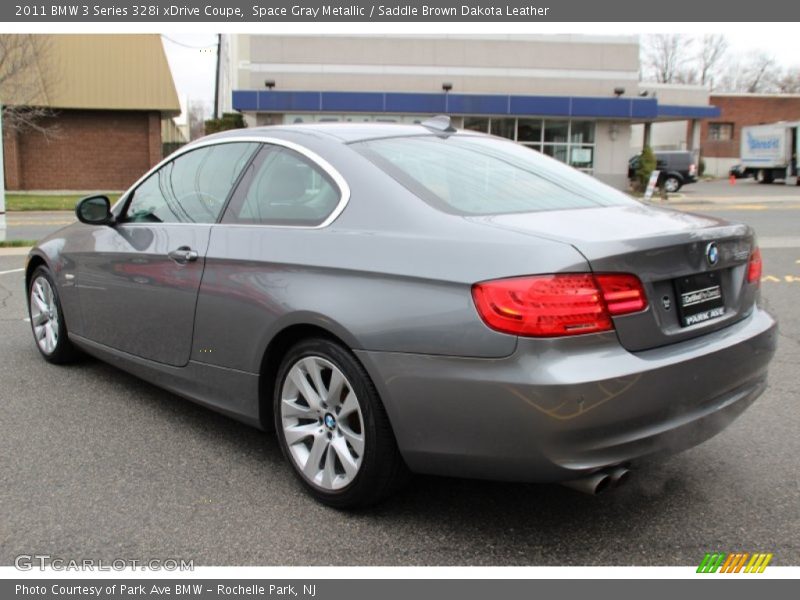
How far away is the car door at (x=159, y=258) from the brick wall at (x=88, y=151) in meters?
28.5

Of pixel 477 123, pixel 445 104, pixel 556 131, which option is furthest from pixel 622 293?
pixel 556 131

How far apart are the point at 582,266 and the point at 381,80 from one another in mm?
29324

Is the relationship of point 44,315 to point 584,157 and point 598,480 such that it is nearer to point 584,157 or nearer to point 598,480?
point 598,480

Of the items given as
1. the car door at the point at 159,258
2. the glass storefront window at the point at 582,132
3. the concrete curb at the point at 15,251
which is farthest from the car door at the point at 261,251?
the glass storefront window at the point at 582,132

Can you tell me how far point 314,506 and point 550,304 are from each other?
4.64 ft

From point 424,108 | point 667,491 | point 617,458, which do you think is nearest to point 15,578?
point 617,458

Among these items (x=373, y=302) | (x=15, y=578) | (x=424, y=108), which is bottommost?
(x=15, y=578)

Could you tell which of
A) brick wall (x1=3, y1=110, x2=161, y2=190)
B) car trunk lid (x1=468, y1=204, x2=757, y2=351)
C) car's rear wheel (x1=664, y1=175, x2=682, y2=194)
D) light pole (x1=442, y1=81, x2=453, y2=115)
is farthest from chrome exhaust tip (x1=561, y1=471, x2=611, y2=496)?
car's rear wheel (x1=664, y1=175, x2=682, y2=194)

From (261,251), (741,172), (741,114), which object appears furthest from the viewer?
(741,114)

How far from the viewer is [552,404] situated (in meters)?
2.55

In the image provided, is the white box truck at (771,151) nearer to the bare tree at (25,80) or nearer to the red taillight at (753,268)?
the bare tree at (25,80)

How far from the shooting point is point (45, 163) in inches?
1252

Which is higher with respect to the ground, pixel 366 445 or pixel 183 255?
pixel 183 255

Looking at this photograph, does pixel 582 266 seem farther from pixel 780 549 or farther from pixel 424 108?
pixel 424 108
